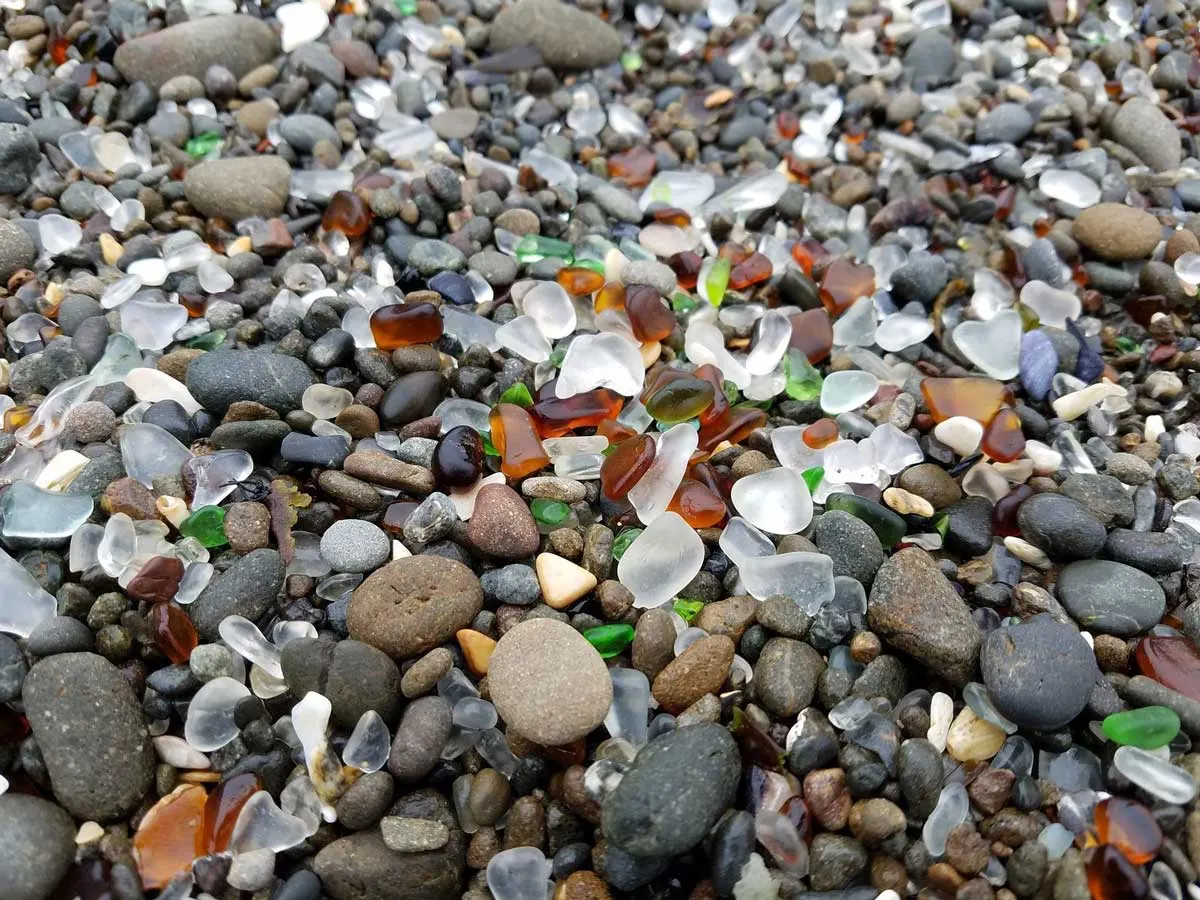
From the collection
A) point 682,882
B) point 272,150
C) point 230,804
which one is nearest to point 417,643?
point 230,804

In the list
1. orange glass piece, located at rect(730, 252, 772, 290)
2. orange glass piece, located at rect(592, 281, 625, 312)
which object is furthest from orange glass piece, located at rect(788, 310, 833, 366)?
orange glass piece, located at rect(592, 281, 625, 312)

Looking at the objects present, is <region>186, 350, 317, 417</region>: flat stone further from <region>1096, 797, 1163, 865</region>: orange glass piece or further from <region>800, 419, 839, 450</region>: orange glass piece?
<region>1096, 797, 1163, 865</region>: orange glass piece

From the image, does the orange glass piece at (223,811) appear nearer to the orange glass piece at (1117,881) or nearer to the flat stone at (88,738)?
the flat stone at (88,738)

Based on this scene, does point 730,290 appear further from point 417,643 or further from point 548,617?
point 417,643

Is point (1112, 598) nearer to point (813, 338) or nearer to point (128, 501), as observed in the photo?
point (813, 338)

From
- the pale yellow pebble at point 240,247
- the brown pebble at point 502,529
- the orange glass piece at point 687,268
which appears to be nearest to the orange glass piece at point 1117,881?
the brown pebble at point 502,529

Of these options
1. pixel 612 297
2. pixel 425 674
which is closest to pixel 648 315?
pixel 612 297
